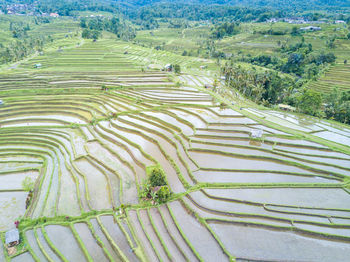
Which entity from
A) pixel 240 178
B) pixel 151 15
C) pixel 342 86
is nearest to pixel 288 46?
pixel 342 86

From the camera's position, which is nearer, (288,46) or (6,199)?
(6,199)

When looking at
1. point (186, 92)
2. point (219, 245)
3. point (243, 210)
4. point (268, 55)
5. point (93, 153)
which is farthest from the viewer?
point (268, 55)

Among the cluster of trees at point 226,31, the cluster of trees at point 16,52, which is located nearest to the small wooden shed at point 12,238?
the cluster of trees at point 16,52

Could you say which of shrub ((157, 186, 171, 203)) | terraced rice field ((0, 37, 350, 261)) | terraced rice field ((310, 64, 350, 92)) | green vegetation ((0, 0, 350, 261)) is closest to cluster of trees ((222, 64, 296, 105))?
green vegetation ((0, 0, 350, 261))

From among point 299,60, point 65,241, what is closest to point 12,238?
point 65,241

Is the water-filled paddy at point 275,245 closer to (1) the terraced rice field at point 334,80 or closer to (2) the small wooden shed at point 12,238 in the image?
(2) the small wooden shed at point 12,238

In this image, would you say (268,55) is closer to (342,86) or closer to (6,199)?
(342,86)

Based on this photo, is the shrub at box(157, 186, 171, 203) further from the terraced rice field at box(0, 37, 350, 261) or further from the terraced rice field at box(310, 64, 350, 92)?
the terraced rice field at box(310, 64, 350, 92)
